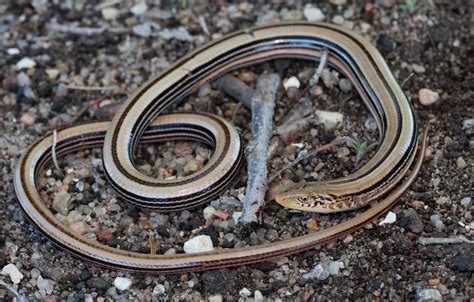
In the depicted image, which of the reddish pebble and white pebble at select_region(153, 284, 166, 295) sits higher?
white pebble at select_region(153, 284, 166, 295)

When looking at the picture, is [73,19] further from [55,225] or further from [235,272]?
[235,272]

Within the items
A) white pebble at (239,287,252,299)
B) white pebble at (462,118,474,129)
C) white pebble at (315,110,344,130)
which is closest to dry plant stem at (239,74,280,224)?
white pebble at (315,110,344,130)

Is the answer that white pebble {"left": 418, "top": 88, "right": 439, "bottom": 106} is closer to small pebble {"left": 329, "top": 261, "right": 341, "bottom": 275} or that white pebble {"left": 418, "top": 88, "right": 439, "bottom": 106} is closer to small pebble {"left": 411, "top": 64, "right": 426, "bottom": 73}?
small pebble {"left": 411, "top": 64, "right": 426, "bottom": 73}

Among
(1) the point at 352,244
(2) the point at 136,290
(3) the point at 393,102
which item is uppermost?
(3) the point at 393,102

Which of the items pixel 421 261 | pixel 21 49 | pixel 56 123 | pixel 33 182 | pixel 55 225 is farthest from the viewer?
pixel 21 49

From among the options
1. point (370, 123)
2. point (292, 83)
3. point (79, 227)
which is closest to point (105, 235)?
point (79, 227)

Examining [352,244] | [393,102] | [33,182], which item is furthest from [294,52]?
[33,182]
